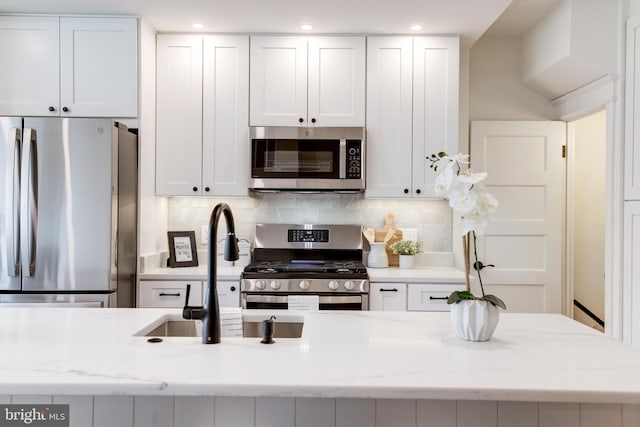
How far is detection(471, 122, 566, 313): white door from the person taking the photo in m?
3.85

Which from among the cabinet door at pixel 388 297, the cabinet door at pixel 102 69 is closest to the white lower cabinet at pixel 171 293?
the cabinet door at pixel 388 297

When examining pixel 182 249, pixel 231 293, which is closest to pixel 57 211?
pixel 182 249

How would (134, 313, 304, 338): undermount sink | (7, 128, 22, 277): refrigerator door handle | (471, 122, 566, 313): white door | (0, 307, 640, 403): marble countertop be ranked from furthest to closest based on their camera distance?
(471, 122, 566, 313): white door → (7, 128, 22, 277): refrigerator door handle → (134, 313, 304, 338): undermount sink → (0, 307, 640, 403): marble countertop

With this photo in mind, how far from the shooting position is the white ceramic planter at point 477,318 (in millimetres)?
1420

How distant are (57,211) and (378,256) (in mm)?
2128

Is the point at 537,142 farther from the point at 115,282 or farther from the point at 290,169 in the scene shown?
the point at 115,282

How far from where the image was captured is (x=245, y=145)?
11.4 feet

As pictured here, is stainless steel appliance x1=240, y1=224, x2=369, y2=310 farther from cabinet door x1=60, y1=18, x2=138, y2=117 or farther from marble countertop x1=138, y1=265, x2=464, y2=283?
cabinet door x1=60, y1=18, x2=138, y2=117

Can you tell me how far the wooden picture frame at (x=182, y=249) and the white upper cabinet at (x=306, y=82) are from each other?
0.99 m

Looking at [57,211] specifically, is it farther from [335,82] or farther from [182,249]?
[335,82]

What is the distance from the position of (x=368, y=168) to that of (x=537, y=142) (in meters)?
1.45

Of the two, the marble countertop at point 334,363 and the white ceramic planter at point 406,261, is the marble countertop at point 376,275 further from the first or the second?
the marble countertop at point 334,363

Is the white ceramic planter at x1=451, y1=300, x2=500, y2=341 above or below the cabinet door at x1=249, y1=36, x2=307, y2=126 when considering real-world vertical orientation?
below

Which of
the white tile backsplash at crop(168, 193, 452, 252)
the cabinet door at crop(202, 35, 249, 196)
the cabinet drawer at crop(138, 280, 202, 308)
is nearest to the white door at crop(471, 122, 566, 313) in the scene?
the white tile backsplash at crop(168, 193, 452, 252)
